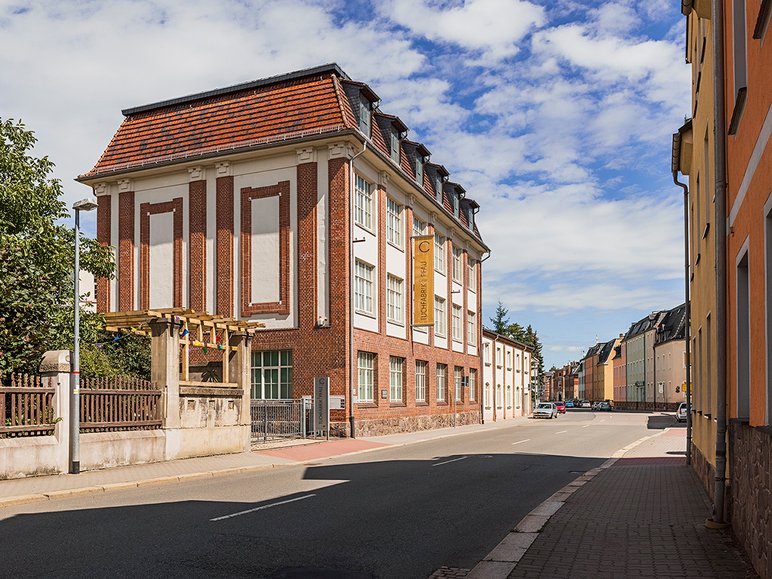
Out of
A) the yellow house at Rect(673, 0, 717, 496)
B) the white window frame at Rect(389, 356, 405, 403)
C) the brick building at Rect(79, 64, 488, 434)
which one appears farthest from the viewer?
the white window frame at Rect(389, 356, 405, 403)

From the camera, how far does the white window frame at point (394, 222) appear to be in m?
34.6

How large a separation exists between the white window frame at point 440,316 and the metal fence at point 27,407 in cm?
2757

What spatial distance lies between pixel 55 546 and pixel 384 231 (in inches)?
1022

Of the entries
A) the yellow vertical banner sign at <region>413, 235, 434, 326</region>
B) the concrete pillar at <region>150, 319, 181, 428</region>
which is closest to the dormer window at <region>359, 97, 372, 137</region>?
the yellow vertical banner sign at <region>413, 235, 434, 326</region>

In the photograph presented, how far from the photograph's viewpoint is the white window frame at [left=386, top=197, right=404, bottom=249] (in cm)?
3459

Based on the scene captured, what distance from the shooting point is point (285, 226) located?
30.5m

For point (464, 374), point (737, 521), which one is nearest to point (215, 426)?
point (737, 521)

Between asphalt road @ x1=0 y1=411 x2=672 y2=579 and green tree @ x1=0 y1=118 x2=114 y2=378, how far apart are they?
16.9 feet

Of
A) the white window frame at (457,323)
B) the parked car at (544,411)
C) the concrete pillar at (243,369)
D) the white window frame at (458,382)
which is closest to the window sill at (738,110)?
the concrete pillar at (243,369)

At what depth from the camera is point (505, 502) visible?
12289mm

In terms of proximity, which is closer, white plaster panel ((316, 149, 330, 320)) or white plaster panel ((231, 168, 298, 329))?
white plaster panel ((316, 149, 330, 320))

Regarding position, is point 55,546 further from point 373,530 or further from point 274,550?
point 373,530

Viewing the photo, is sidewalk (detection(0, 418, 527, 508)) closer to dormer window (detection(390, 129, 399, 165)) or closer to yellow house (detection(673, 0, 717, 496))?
yellow house (detection(673, 0, 717, 496))

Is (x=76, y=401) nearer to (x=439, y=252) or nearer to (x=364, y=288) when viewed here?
(x=364, y=288)
